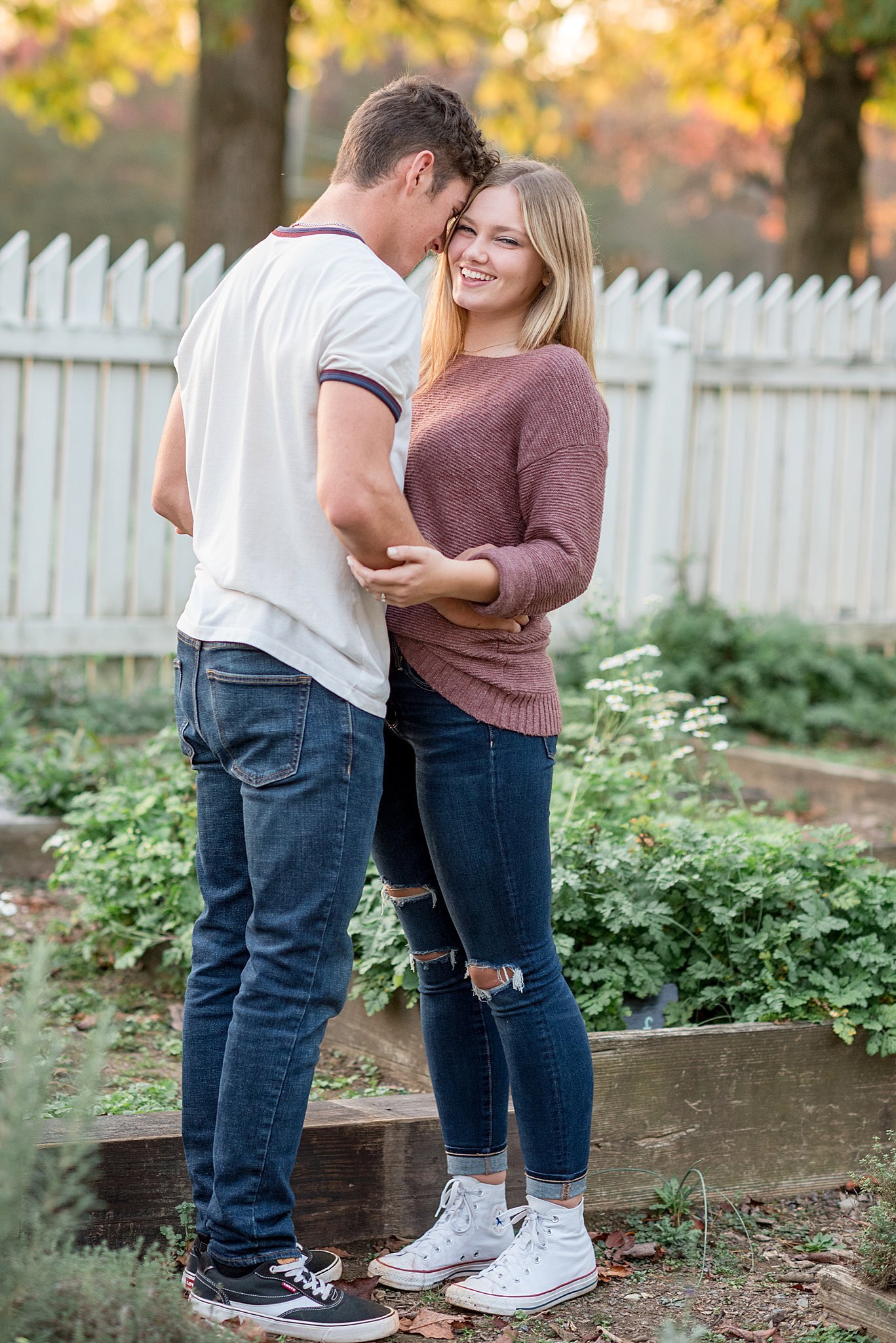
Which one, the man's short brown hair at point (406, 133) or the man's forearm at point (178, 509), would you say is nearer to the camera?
the man's short brown hair at point (406, 133)

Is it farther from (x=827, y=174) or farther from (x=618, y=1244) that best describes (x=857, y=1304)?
(x=827, y=174)

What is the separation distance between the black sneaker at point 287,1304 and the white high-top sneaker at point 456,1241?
26 cm

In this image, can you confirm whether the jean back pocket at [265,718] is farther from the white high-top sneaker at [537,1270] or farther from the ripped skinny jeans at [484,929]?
the white high-top sneaker at [537,1270]

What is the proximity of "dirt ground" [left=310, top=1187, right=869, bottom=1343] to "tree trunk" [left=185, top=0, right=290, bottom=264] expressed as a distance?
23.5 feet

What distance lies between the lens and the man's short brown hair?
2170 mm

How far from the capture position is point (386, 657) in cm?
224

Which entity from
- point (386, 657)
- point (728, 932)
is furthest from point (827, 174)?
point (386, 657)

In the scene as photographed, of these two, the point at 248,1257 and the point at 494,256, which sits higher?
the point at 494,256

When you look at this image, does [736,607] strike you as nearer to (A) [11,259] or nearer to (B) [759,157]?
(A) [11,259]

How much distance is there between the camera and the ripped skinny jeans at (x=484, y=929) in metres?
2.30

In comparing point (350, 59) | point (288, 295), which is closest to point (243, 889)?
point (288, 295)

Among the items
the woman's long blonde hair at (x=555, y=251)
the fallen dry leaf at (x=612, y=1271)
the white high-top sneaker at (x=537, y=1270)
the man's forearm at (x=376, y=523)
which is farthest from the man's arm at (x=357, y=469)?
the fallen dry leaf at (x=612, y=1271)

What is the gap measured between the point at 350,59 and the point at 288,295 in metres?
13.3

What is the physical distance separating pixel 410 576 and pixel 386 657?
203 mm
